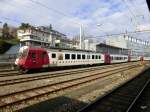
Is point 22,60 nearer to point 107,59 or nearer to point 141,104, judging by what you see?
point 141,104

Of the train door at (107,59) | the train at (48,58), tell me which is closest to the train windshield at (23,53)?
the train at (48,58)

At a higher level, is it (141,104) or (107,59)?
(107,59)

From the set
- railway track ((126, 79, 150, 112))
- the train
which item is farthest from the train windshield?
railway track ((126, 79, 150, 112))

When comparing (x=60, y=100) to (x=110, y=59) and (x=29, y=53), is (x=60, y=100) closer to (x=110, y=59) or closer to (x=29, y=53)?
(x=29, y=53)

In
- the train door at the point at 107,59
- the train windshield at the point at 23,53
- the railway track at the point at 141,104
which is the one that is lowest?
the railway track at the point at 141,104

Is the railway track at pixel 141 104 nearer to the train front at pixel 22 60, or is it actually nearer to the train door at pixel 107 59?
the train front at pixel 22 60

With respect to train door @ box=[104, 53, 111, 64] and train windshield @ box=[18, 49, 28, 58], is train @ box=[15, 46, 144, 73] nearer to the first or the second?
train windshield @ box=[18, 49, 28, 58]

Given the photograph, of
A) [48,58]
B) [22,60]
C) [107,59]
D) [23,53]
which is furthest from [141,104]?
[107,59]

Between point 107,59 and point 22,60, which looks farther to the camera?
point 107,59

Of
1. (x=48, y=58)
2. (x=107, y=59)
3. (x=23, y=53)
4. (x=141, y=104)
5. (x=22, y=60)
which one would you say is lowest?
(x=141, y=104)

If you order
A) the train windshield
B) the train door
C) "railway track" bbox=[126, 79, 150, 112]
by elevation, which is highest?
the train windshield

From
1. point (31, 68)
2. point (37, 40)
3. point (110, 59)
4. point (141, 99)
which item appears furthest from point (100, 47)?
point (141, 99)

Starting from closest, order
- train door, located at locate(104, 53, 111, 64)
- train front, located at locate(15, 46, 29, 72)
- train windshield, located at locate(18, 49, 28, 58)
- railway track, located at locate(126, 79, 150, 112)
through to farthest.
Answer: railway track, located at locate(126, 79, 150, 112)
train front, located at locate(15, 46, 29, 72)
train windshield, located at locate(18, 49, 28, 58)
train door, located at locate(104, 53, 111, 64)

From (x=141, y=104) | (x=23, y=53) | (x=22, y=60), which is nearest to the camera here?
(x=141, y=104)
